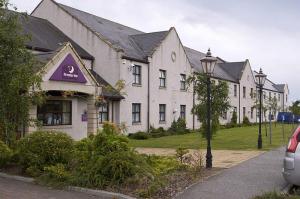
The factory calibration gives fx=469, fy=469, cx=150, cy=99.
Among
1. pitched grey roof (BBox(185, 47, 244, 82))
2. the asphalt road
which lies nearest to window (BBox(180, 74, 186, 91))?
pitched grey roof (BBox(185, 47, 244, 82))

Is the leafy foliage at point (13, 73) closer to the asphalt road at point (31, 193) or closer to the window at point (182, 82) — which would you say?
the asphalt road at point (31, 193)

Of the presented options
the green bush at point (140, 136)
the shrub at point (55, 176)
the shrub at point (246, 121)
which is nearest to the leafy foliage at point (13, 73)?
the shrub at point (55, 176)

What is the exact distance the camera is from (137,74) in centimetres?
3403

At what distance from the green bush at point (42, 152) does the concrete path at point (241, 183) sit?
3.71 metres

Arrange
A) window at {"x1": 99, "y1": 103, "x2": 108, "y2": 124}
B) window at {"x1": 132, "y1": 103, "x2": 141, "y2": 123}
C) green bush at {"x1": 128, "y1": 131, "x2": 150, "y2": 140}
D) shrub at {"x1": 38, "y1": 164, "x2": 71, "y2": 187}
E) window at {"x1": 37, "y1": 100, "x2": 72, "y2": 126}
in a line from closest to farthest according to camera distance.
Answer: shrub at {"x1": 38, "y1": 164, "x2": 71, "y2": 187} < window at {"x1": 37, "y1": 100, "x2": 72, "y2": 126} < window at {"x1": 99, "y1": 103, "x2": 108, "y2": 124} < green bush at {"x1": 128, "y1": 131, "x2": 150, "y2": 140} < window at {"x1": 132, "y1": 103, "x2": 141, "y2": 123}

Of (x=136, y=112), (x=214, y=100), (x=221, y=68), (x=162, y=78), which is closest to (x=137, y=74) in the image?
(x=136, y=112)

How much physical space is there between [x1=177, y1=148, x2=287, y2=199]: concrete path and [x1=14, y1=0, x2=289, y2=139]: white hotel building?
1175 centimetres

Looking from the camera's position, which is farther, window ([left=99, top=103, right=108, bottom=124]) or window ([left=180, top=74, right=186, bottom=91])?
window ([left=180, top=74, right=186, bottom=91])

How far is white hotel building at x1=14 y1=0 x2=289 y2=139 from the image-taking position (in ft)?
84.0

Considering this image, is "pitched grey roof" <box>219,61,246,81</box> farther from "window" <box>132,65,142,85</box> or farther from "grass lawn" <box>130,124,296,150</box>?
"grass lawn" <box>130,124,296,150</box>

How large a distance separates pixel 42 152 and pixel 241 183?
510 cm

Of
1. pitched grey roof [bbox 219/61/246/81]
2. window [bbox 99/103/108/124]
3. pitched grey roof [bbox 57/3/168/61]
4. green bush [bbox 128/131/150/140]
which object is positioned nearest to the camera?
window [bbox 99/103/108/124]

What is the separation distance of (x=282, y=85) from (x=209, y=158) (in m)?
74.3

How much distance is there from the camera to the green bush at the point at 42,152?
12.1 m
